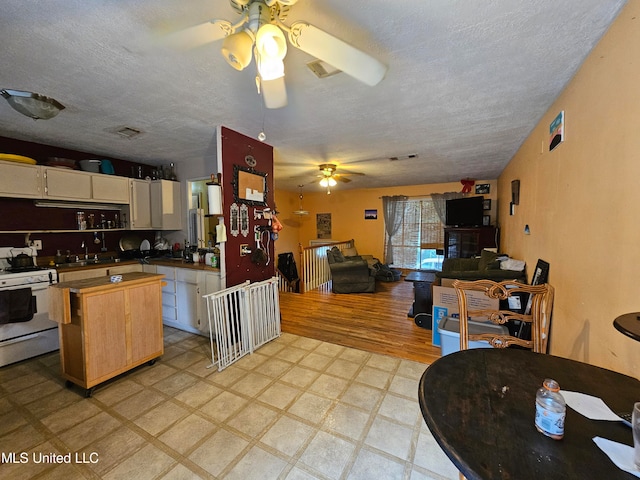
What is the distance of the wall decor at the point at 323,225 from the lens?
769 centimetres

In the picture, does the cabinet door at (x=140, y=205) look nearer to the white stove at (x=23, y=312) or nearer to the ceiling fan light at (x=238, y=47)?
the white stove at (x=23, y=312)

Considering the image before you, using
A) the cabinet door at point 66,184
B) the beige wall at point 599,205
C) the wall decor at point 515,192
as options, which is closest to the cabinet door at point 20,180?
the cabinet door at point 66,184

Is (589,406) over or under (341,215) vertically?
under

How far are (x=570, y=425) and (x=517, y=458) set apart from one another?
248 millimetres

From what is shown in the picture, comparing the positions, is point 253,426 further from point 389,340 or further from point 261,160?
point 261,160

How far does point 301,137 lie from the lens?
9.45 ft

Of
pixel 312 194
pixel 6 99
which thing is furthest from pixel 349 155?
pixel 312 194

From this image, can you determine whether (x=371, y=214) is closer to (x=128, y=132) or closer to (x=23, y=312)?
(x=128, y=132)

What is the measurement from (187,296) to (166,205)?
152 cm

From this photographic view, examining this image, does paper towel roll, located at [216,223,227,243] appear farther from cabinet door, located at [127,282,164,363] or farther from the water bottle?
the water bottle

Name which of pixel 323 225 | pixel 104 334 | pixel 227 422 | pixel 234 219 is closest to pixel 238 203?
pixel 234 219

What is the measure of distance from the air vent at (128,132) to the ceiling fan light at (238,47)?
7.28 ft

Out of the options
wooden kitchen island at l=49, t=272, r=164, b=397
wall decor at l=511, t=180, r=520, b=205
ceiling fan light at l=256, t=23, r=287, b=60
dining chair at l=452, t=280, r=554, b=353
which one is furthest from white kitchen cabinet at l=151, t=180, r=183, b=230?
wall decor at l=511, t=180, r=520, b=205

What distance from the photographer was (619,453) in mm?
641
